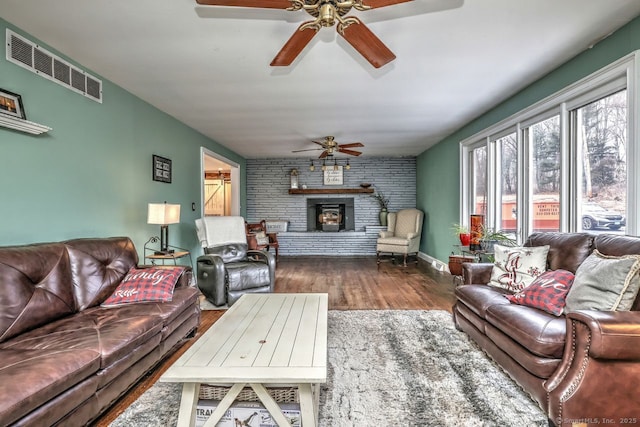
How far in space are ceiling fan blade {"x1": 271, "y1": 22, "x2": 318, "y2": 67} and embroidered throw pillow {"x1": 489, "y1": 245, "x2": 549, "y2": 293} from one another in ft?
7.35

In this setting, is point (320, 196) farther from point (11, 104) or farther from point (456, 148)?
point (11, 104)

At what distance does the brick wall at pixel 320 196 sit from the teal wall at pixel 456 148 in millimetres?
503

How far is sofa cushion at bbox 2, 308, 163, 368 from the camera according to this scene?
160 centimetres

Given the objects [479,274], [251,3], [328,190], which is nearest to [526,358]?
[479,274]

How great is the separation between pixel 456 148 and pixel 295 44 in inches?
161

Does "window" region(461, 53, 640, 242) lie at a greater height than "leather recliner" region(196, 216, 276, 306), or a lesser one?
greater

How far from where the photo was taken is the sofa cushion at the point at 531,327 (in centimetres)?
163

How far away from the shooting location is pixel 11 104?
7.00 feet

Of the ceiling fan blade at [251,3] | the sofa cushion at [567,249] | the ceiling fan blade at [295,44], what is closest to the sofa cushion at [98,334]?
the ceiling fan blade at [251,3]

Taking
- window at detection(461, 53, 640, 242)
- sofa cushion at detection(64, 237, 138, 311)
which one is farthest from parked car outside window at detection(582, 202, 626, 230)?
sofa cushion at detection(64, 237, 138, 311)

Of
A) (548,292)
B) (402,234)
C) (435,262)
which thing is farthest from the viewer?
(402,234)

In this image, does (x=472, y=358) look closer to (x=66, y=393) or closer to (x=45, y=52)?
(x=66, y=393)

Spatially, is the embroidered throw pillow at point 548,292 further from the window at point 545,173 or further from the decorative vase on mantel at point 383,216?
the decorative vase on mantel at point 383,216

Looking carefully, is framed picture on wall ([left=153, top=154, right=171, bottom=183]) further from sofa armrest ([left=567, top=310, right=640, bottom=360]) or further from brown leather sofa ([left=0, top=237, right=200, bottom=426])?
sofa armrest ([left=567, top=310, right=640, bottom=360])
